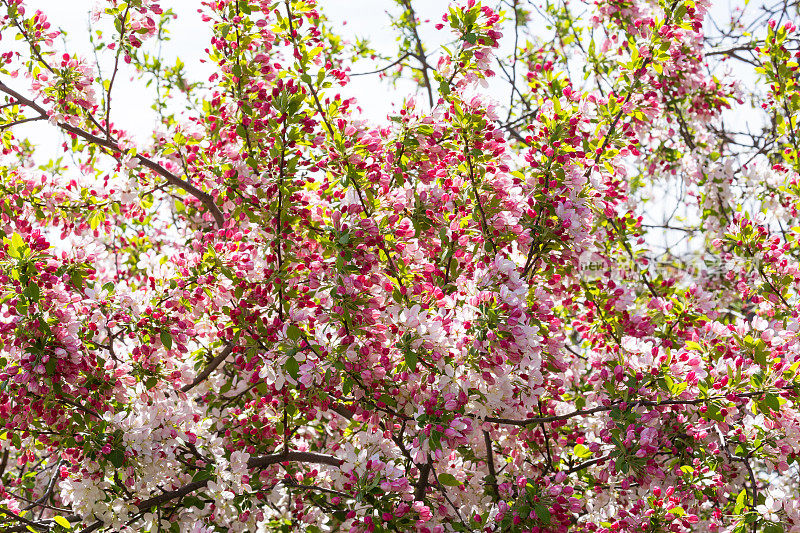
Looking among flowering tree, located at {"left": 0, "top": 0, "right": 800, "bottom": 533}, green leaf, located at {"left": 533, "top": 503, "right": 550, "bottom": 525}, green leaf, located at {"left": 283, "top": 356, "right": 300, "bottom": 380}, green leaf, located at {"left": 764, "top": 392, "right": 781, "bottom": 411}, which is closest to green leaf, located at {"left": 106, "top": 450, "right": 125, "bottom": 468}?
flowering tree, located at {"left": 0, "top": 0, "right": 800, "bottom": 533}

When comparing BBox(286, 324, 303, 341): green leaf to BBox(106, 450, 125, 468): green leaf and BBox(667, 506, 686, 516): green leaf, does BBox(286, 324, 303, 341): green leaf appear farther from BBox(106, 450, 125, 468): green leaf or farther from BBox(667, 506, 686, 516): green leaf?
BBox(667, 506, 686, 516): green leaf

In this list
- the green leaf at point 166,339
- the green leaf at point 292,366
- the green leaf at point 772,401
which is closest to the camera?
the green leaf at point 772,401

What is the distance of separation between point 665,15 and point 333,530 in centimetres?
279

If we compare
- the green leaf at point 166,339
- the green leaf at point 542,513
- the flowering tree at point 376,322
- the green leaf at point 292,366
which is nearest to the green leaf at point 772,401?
the flowering tree at point 376,322

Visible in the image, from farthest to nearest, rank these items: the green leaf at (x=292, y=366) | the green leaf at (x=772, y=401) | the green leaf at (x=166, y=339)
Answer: the green leaf at (x=166, y=339) → the green leaf at (x=292, y=366) → the green leaf at (x=772, y=401)

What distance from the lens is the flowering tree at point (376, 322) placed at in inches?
96.9

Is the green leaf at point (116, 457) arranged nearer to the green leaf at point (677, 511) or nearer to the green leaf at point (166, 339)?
the green leaf at point (166, 339)

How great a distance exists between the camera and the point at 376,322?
8.50 ft

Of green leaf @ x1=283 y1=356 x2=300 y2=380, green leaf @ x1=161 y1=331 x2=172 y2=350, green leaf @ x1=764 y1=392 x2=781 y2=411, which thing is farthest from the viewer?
green leaf @ x1=161 y1=331 x2=172 y2=350

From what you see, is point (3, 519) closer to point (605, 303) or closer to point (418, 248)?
point (418, 248)

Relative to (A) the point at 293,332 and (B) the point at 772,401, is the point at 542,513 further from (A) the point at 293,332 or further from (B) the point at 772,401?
(A) the point at 293,332

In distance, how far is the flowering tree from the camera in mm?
2461

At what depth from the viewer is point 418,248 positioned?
2.90 metres

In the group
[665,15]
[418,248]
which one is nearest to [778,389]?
[418,248]
